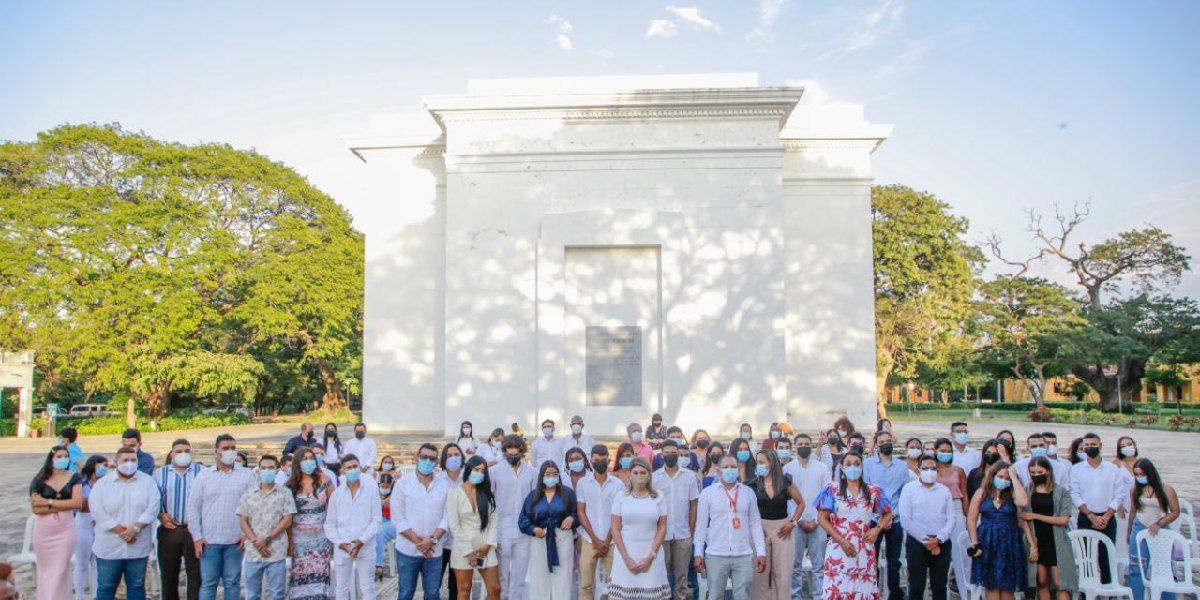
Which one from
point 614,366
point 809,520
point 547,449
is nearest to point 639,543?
point 809,520

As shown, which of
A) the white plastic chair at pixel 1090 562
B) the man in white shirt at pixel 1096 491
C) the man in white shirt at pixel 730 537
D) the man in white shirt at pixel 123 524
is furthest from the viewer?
the man in white shirt at pixel 1096 491

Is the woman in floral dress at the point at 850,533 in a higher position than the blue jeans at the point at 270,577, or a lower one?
higher

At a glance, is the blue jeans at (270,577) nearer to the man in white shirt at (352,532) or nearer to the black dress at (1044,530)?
the man in white shirt at (352,532)

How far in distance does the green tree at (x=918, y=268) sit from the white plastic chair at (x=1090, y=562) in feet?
80.3

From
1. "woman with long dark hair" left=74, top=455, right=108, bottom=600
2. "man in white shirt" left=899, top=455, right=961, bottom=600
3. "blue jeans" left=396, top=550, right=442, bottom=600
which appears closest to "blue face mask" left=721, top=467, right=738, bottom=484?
"man in white shirt" left=899, top=455, right=961, bottom=600

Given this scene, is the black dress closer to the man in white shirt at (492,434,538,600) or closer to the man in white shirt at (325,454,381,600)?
the man in white shirt at (492,434,538,600)

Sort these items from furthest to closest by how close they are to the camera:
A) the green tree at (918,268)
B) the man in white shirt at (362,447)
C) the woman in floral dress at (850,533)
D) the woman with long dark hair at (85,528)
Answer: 1. the green tree at (918,268)
2. the man in white shirt at (362,447)
3. the woman with long dark hair at (85,528)
4. the woman in floral dress at (850,533)

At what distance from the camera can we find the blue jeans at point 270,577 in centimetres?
692

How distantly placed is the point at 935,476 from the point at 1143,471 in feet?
7.18

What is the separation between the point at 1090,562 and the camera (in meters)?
7.24

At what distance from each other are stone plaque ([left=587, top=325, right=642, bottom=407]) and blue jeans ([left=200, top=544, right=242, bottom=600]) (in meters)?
10.8

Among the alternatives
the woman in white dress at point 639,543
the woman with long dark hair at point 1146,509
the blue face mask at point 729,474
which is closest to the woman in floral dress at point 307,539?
the woman in white dress at point 639,543

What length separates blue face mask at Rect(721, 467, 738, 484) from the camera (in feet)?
22.3

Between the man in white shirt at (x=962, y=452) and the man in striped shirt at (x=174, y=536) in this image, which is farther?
the man in white shirt at (x=962, y=452)
